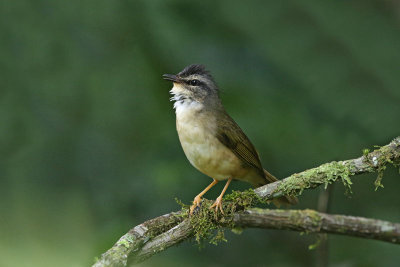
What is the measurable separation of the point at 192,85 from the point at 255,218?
2.22m

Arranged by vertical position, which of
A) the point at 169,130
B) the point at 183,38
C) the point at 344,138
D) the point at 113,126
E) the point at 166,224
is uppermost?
the point at 183,38

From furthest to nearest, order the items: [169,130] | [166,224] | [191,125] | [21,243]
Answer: [169,130] < [191,125] < [166,224] < [21,243]

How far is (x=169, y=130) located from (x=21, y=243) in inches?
139

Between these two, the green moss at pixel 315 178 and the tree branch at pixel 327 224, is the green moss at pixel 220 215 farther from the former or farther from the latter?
the tree branch at pixel 327 224

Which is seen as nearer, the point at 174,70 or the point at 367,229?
the point at 367,229

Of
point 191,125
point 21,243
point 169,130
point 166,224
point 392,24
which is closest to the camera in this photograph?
point 21,243

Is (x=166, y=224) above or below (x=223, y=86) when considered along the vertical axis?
below

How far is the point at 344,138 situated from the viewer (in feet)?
15.9

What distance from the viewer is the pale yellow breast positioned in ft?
14.1

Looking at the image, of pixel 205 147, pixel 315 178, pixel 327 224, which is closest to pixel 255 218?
pixel 327 224

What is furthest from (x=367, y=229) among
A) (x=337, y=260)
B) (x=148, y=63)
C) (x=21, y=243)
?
(x=148, y=63)

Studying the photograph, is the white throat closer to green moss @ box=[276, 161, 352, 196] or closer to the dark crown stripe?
the dark crown stripe

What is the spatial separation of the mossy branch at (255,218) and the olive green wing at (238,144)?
0.85m

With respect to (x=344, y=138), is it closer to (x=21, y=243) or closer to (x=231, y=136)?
(x=231, y=136)
